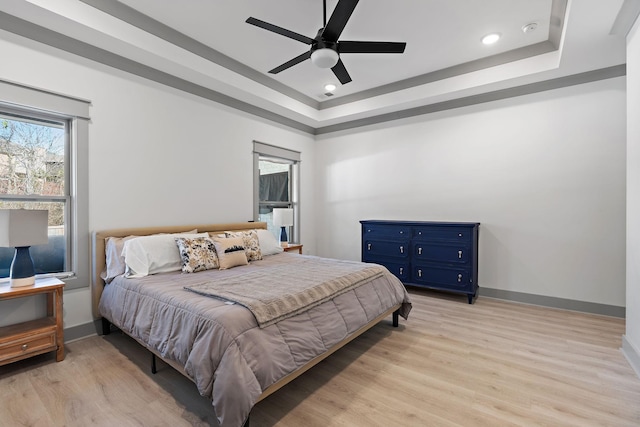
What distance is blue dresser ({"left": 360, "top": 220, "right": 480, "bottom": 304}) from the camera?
12.5 feet

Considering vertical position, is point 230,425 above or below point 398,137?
below

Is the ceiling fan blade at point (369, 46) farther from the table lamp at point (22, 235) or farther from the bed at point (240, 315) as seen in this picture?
the table lamp at point (22, 235)

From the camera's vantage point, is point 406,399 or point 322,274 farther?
point 322,274

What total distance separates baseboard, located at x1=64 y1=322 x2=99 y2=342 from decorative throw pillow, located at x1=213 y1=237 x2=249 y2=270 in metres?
1.31

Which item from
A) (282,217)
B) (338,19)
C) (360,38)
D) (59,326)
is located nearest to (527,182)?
(360,38)

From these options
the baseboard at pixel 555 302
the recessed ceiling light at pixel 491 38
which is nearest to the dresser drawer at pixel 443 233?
the baseboard at pixel 555 302

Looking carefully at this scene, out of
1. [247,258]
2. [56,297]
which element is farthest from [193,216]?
[56,297]

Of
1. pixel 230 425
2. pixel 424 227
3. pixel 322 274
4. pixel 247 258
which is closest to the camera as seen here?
pixel 230 425

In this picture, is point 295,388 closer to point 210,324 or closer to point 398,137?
point 210,324

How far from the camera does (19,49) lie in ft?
8.11

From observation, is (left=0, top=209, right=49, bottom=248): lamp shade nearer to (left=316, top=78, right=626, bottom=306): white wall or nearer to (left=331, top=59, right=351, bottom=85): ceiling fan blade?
(left=331, top=59, right=351, bottom=85): ceiling fan blade

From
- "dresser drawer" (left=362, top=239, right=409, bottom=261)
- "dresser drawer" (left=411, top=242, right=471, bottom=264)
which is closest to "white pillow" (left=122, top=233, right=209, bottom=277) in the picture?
"dresser drawer" (left=362, top=239, right=409, bottom=261)

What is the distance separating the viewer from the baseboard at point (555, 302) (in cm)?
332

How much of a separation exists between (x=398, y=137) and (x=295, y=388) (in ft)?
12.7
